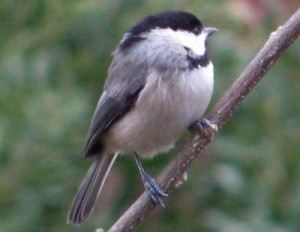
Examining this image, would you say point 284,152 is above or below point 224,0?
below

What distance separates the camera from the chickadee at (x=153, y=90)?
3713mm

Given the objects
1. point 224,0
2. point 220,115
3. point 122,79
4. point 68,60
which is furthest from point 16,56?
point 220,115

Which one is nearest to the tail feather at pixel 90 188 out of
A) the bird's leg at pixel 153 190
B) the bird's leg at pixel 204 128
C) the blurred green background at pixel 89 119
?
the blurred green background at pixel 89 119

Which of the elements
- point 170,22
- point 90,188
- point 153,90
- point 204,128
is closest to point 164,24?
point 170,22

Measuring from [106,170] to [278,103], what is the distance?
2.28 ft

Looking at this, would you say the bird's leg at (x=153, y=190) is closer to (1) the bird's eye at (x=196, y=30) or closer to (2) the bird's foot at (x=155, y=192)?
(2) the bird's foot at (x=155, y=192)

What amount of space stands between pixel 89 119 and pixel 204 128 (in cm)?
106

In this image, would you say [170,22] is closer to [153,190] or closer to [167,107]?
[167,107]

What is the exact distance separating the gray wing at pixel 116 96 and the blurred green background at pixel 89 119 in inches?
9.4

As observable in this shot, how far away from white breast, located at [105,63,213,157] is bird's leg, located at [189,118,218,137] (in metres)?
0.14

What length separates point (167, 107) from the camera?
12.3 ft

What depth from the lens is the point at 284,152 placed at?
416 cm

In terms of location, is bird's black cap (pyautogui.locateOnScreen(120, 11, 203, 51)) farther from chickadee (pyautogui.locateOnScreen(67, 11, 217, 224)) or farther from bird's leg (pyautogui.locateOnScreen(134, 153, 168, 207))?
bird's leg (pyautogui.locateOnScreen(134, 153, 168, 207))

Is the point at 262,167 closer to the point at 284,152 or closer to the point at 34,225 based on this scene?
the point at 284,152
